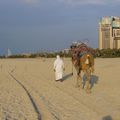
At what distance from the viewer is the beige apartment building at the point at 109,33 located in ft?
329

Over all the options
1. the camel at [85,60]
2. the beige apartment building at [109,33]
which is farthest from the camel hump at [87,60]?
the beige apartment building at [109,33]

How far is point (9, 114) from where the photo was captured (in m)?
11.1

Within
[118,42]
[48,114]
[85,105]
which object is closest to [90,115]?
[48,114]

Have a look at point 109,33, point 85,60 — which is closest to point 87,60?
point 85,60

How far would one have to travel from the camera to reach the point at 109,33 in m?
103

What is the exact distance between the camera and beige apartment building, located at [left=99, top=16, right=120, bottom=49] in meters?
100

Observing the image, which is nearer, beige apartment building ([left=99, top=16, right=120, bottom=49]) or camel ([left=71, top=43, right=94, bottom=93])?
camel ([left=71, top=43, right=94, bottom=93])

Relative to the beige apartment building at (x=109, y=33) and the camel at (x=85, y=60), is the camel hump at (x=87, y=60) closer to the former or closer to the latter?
the camel at (x=85, y=60)

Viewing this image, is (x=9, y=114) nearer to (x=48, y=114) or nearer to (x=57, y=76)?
(x=48, y=114)

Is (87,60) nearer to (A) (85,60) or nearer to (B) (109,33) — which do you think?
(A) (85,60)

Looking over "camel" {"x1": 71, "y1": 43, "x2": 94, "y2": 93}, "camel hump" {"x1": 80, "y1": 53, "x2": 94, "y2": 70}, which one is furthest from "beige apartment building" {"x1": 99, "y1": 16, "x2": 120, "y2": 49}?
"camel hump" {"x1": 80, "y1": 53, "x2": 94, "y2": 70}

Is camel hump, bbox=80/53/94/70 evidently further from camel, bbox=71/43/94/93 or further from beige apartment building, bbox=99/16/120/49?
beige apartment building, bbox=99/16/120/49

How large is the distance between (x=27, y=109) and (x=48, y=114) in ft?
3.06

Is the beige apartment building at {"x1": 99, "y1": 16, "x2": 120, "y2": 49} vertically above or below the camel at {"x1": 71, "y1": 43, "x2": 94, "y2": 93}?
above
